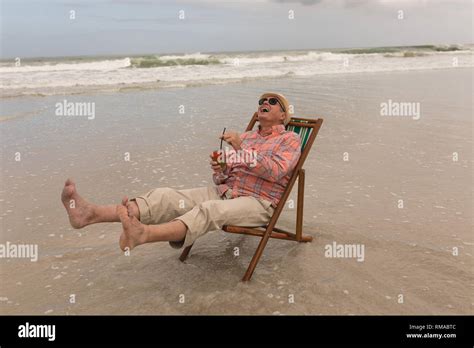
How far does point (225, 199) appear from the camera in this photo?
373 cm

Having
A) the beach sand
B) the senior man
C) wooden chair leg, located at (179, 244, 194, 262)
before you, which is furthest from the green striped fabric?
wooden chair leg, located at (179, 244, 194, 262)

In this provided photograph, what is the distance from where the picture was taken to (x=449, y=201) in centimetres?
504

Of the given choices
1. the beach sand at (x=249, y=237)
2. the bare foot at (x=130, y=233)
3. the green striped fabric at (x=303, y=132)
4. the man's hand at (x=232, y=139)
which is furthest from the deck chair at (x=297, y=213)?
the bare foot at (x=130, y=233)

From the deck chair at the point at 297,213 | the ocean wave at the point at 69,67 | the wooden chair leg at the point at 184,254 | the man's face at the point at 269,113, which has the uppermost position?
the ocean wave at the point at 69,67

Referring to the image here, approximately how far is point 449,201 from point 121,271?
365 centimetres

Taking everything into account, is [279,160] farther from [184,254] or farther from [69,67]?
[69,67]

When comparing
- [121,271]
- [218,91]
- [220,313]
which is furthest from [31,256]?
[218,91]

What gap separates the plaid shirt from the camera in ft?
11.5

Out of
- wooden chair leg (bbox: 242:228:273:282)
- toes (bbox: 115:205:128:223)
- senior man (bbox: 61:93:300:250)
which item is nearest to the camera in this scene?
toes (bbox: 115:205:128:223)

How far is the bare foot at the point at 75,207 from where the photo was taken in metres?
3.28

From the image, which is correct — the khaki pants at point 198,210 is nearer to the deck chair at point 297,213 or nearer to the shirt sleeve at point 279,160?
the deck chair at point 297,213

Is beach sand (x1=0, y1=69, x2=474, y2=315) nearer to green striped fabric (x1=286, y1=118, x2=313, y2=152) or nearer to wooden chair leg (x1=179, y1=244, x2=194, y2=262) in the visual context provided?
wooden chair leg (x1=179, y1=244, x2=194, y2=262)
